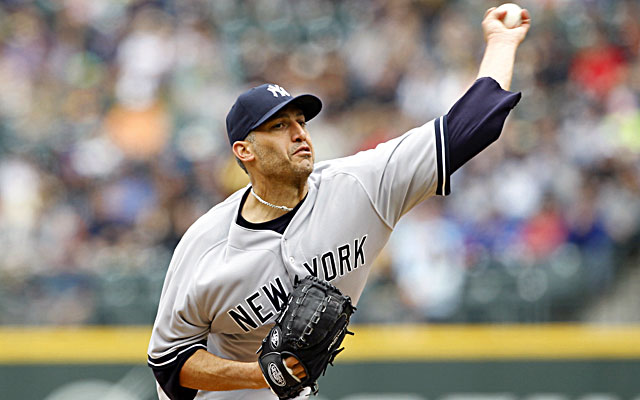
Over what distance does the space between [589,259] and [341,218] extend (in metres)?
4.07

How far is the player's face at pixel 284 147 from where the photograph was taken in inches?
144

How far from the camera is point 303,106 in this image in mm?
3764

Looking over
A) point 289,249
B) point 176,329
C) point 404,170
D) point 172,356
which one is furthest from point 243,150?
point 172,356

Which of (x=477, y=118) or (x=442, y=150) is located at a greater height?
(x=477, y=118)

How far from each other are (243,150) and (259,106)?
0.20 meters

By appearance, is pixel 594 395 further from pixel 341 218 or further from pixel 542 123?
pixel 341 218

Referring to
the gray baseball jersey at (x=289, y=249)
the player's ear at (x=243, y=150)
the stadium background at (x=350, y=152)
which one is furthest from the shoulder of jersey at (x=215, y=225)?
the stadium background at (x=350, y=152)

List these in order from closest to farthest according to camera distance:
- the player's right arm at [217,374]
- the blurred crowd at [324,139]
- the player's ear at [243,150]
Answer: the player's right arm at [217,374] → the player's ear at [243,150] → the blurred crowd at [324,139]

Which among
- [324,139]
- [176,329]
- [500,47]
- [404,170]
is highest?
[500,47]

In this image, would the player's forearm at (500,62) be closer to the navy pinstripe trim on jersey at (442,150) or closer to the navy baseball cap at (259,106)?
the navy pinstripe trim on jersey at (442,150)

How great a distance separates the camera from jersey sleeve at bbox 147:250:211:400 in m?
3.78

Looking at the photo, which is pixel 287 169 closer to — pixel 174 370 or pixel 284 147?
pixel 284 147

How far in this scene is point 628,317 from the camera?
698cm

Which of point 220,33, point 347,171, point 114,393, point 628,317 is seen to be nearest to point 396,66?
point 220,33
